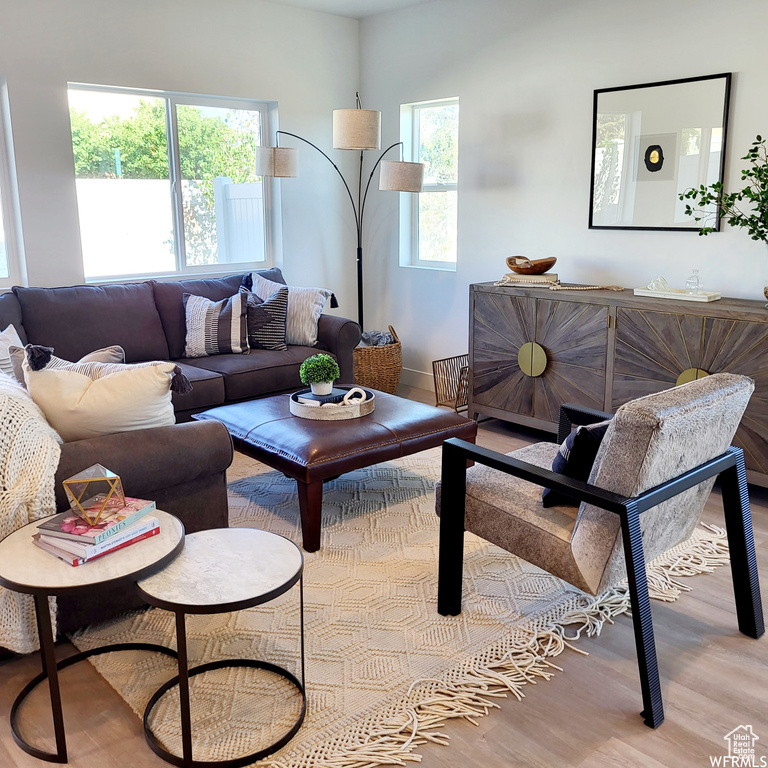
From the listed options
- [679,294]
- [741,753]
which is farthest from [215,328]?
[741,753]

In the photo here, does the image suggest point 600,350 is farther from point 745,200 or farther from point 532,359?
point 745,200

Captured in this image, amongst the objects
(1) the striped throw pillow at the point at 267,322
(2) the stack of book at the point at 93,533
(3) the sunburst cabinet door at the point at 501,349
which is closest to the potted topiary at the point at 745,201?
(3) the sunburst cabinet door at the point at 501,349

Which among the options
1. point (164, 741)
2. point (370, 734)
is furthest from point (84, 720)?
point (370, 734)

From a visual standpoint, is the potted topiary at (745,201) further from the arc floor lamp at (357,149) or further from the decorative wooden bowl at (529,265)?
the arc floor lamp at (357,149)

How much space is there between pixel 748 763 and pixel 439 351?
147 inches

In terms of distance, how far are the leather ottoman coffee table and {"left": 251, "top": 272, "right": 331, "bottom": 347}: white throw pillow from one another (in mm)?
1174

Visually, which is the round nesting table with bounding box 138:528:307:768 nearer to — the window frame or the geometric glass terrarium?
the geometric glass terrarium

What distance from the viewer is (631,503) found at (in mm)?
1842

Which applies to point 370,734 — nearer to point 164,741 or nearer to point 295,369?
point 164,741

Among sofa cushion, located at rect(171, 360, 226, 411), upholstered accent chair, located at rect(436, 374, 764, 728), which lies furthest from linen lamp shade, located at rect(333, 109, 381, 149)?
upholstered accent chair, located at rect(436, 374, 764, 728)

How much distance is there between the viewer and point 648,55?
383 cm

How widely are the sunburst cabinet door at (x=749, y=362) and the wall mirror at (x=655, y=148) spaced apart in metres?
0.70

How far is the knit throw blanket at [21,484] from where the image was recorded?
1.97 metres

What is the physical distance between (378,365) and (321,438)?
2.09 metres
